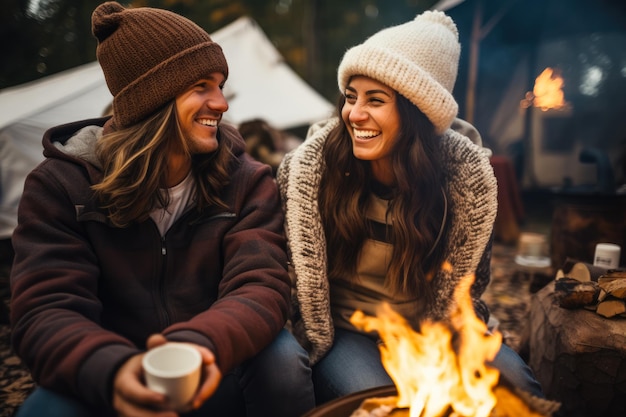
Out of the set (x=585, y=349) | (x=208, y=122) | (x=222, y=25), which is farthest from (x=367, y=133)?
(x=222, y=25)

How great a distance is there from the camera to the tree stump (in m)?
2.01

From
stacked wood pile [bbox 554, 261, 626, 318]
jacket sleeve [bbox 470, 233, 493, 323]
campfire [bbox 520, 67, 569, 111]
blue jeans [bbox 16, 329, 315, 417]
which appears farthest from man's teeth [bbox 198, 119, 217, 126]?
campfire [bbox 520, 67, 569, 111]

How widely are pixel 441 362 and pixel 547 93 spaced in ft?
19.8

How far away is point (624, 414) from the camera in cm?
203

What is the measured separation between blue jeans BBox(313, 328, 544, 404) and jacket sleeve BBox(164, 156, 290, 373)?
0.44m

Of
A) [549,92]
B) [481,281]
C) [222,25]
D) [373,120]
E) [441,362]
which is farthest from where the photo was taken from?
[222,25]

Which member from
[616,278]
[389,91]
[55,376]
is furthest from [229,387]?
[616,278]

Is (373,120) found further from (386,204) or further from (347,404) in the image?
(347,404)

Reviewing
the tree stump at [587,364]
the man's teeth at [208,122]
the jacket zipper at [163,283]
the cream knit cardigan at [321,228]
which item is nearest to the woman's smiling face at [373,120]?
the cream knit cardigan at [321,228]

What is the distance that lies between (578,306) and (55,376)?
224 centimetres

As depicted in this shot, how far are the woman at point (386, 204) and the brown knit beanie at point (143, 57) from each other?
645mm

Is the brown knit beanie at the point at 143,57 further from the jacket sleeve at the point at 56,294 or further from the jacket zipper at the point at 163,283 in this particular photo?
the jacket zipper at the point at 163,283

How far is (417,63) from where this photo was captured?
2.16 meters

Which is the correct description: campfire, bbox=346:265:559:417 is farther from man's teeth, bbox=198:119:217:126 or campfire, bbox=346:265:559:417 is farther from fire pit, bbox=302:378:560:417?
man's teeth, bbox=198:119:217:126
